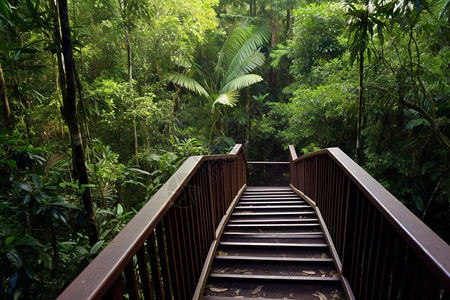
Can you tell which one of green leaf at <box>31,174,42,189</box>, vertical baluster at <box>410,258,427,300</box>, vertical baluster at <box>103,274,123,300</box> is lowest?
vertical baluster at <box>410,258,427,300</box>

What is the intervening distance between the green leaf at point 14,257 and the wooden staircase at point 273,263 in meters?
1.16

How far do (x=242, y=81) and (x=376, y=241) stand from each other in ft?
24.2

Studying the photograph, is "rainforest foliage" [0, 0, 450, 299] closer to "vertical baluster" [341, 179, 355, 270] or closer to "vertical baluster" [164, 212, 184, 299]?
"vertical baluster" [164, 212, 184, 299]

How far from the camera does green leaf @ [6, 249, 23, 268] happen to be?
1.44 m

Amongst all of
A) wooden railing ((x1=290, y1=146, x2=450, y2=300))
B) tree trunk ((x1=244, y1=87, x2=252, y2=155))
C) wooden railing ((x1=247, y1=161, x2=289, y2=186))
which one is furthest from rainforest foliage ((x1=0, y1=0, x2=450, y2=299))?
wooden railing ((x1=247, y1=161, x2=289, y2=186))

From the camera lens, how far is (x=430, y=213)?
5113mm

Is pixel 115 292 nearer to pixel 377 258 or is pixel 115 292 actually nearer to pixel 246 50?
pixel 377 258

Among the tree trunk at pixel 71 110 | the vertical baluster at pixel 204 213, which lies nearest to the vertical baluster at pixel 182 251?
the vertical baluster at pixel 204 213

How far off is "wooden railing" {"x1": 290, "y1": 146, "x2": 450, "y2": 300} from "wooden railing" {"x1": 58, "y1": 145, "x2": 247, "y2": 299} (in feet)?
3.14

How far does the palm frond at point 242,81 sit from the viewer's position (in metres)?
8.48

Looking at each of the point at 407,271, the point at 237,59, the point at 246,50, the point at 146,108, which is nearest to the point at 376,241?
the point at 407,271

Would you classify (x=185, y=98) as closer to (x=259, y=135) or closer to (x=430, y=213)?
(x=259, y=135)

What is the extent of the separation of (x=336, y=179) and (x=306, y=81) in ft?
23.6

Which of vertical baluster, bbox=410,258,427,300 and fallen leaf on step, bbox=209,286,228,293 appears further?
fallen leaf on step, bbox=209,286,228,293
